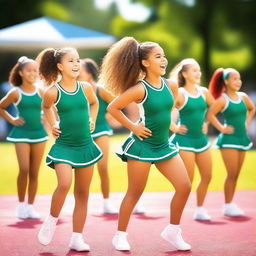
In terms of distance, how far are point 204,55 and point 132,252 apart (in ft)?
87.9

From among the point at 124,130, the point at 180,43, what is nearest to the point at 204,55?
the point at 180,43

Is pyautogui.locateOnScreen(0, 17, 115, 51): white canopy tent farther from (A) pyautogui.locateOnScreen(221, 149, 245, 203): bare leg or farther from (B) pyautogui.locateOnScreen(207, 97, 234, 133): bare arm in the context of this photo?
(A) pyautogui.locateOnScreen(221, 149, 245, 203): bare leg

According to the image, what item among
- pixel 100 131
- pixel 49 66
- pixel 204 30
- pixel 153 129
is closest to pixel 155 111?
pixel 153 129

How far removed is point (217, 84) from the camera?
335 inches

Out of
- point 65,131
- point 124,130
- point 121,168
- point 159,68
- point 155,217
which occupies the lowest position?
point 124,130

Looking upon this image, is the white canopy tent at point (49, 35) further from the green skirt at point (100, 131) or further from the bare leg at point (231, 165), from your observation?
the bare leg at point (231, 165)

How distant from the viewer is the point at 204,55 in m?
32.1

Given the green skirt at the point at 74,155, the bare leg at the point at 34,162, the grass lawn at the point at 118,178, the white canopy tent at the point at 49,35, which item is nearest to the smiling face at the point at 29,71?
the bare leg at the point at 34,162

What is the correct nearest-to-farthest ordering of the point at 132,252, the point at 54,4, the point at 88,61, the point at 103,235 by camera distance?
the point at 132,252 → the point at 103,235 → the point at 88,61 → the point at 54,4

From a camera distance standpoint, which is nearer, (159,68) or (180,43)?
(159,68)

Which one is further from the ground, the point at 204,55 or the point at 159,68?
the point at 159,68

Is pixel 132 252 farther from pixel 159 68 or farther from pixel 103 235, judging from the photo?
pixel 159 68

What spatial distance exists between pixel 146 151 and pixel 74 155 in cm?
68

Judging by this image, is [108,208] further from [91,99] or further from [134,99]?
[134,99]
